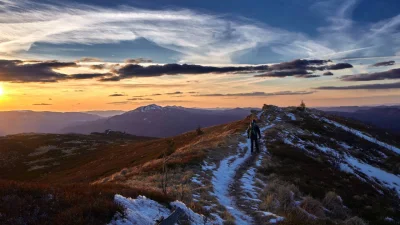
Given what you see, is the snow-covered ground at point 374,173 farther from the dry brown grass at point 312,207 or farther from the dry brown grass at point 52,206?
the dry brown grass at point 52,206

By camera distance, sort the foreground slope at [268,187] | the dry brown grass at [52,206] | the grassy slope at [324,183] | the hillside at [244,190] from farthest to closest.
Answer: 1. the grassy slope at [324,183]
2. the foreground slope at [268,187]
3. the hillside at [244,190]
4. the dry brown grass at [52,206]

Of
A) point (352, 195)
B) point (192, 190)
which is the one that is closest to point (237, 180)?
point (192, 190)

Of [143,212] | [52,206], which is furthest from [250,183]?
[52,206]

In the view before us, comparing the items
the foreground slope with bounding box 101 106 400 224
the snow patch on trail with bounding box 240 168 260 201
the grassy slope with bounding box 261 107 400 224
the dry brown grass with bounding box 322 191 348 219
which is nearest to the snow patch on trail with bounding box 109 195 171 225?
the foreground slope with bounding box 101 106 400 224

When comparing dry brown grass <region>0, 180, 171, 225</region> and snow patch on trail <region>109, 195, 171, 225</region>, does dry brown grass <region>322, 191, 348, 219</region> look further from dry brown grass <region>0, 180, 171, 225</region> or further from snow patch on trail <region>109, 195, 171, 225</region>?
dry brown grass <region>0, 180, 171, 225</region>

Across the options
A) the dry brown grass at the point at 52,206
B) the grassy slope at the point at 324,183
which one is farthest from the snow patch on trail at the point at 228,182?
the dry brown grass at the point at 52,206

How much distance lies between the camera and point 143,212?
31.1 ft

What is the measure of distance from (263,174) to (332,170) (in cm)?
1154

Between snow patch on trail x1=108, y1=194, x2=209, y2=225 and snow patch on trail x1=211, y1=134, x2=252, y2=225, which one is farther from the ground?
snow patch on trail x1=108, y1=194, x2=209, y2=225

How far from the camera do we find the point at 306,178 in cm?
2528

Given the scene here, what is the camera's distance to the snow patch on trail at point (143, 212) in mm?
8349

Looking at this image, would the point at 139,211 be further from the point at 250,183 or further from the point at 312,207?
the point at 250,183

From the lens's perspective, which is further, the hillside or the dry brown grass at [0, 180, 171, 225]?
the hillside

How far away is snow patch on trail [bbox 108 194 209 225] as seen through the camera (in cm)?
835
